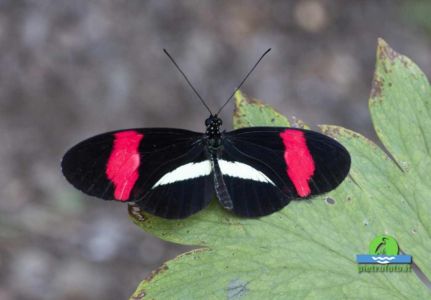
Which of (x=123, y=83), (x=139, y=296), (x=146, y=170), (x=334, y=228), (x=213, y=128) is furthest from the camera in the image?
(x=123, y=83)

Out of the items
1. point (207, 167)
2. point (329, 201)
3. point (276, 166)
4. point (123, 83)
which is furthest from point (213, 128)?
point (123, 83)

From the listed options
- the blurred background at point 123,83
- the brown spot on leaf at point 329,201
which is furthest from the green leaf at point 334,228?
the blurred background at point 123,83

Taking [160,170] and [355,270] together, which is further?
[160,170]

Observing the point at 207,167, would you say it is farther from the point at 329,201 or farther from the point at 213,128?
the point at 329,201

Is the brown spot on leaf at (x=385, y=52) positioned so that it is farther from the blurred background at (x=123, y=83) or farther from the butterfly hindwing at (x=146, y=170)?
the blurred background at (x=123, y=83)

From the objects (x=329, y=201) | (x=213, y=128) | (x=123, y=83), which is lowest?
(x=329, y=201)

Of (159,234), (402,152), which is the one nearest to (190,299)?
(159,234)

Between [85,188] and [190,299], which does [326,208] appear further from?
[85,188]

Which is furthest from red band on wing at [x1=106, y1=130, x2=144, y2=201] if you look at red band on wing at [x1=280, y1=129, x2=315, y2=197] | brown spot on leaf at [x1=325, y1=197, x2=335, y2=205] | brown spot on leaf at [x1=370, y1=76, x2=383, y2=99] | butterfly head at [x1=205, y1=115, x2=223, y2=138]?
brown spot on leaf at [x1=370, y1=76, x2=383, y2=99]

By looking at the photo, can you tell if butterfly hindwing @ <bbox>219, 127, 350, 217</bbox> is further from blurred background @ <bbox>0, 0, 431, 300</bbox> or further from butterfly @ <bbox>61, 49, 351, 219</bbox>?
blurred background @ <bbox>0, 0, 431, 300</bbox>
